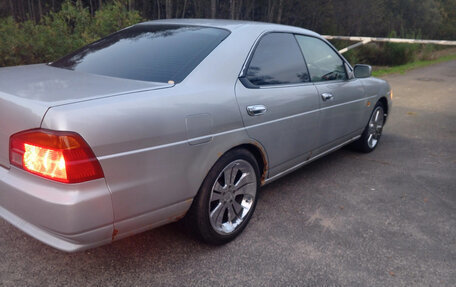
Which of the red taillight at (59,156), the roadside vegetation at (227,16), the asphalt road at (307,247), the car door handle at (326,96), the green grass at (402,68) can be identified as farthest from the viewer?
the green grass at (402,68)

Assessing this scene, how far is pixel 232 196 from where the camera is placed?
9.57 feet

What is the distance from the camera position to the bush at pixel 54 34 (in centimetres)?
635

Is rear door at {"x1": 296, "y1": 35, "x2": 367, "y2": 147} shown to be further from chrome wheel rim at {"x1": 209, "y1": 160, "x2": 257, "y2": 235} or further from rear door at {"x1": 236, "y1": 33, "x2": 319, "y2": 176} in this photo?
chrome wheel rim at {"x1": 209, "y1": 160, "x2": 257, "y2": 235}

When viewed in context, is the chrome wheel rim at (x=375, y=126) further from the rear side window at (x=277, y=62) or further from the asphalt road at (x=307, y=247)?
the rear side window at (x=277, y=62)

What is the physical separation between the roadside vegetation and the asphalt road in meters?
4.76

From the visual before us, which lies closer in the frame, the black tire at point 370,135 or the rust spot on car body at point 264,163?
the rust spot on car body at point 264,163

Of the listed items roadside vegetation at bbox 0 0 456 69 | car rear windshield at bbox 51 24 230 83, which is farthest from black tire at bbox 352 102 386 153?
roadside vegetation at bbox 0 0 456 69

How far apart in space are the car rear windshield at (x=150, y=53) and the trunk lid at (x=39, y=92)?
0.61ft

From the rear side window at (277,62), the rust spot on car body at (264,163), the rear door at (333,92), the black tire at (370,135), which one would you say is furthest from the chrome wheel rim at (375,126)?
the rust spot on car body at (264,163)

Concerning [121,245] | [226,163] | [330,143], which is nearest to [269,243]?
[226,163]

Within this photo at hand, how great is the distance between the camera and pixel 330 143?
13.7 feet

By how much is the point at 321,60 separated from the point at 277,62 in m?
0.85

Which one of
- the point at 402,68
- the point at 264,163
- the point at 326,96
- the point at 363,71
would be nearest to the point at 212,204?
the point at 264,163

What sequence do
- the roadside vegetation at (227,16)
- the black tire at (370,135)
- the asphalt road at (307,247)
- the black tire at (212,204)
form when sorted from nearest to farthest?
the asphalt road at (307,247), the black tire at (212,204), the black tire at (370,135), the roadside vegetation at (227,16)
